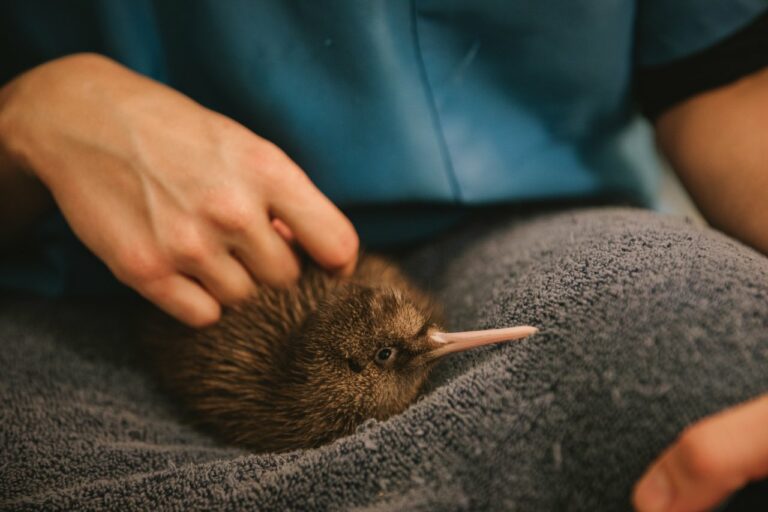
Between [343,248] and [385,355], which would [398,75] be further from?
[385,355]

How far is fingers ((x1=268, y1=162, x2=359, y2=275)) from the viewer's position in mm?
776

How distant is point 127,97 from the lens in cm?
78

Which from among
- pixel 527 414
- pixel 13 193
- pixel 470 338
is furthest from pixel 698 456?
pixel 13 193

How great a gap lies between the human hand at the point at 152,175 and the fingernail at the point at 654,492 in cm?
49

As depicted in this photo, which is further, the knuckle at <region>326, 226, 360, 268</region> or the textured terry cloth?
the knuckle at <region>326, 226, 360, 268</region>

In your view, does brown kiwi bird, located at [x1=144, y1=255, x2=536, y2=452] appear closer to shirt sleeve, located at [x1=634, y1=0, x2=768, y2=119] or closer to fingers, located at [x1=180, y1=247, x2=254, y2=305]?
fingers, located at [x1=180, y1=247, x2=254, y2=305]

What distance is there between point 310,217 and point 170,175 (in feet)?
0.63

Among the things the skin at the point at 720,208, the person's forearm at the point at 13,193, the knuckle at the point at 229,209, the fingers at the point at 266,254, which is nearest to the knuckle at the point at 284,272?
the fingers at the point at 266,254

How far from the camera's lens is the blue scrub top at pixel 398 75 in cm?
82

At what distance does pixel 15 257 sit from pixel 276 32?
587 mm

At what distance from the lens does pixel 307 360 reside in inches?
32.6

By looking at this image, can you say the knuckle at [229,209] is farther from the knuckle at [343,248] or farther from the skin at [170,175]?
the knuckle at [343,248]

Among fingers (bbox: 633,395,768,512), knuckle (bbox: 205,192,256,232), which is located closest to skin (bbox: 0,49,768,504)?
knuckle (bbox: 205,192,256,232)

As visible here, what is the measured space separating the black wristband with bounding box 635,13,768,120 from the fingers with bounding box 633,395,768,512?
1.85 feet
